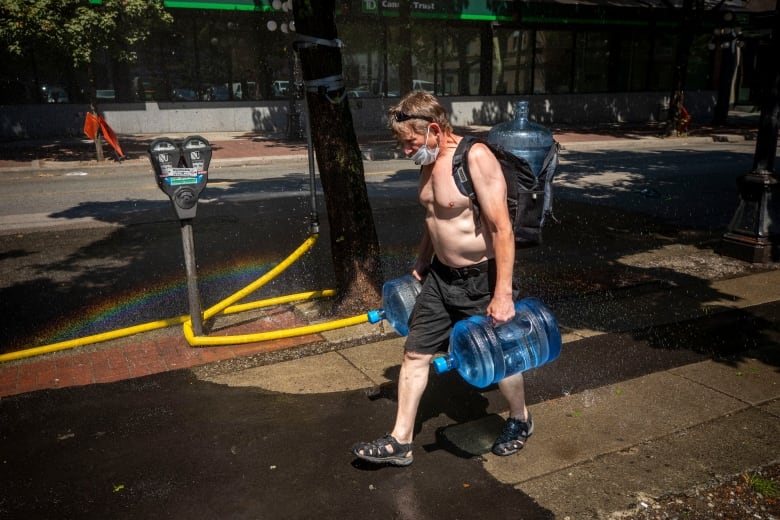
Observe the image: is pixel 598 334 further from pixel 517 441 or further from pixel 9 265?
pixel 9 265

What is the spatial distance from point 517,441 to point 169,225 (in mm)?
6986

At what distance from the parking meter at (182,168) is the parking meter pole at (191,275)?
0.51 ft

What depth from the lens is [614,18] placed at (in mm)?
27344

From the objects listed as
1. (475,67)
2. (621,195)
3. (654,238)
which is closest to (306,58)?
(654,238)

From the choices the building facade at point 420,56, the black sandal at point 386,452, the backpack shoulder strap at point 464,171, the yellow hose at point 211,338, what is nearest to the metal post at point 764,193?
the yellow hose at point 211,338

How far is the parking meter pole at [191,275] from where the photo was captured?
4855 mm

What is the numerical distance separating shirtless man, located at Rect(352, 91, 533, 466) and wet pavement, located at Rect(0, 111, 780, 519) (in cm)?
20

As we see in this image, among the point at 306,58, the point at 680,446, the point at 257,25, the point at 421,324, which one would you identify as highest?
the point at 257,25

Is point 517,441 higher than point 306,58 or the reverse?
the reverse

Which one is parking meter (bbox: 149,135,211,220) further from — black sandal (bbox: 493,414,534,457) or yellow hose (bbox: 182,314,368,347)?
black sandal (bbox: 493,414,534,457)

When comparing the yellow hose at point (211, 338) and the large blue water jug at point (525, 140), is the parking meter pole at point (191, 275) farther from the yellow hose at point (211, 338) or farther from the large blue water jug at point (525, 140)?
the large blue water jug at point (525, 140)

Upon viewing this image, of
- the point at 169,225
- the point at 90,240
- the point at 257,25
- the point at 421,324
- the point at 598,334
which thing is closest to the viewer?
the point at 421,324

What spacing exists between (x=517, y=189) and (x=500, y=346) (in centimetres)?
80

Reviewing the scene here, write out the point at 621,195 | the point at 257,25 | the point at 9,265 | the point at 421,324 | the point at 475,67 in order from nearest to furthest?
the point at 421,324 < the point at 9,265 < the point at 621,195 < the point at 257,25 < the point at 475,67
